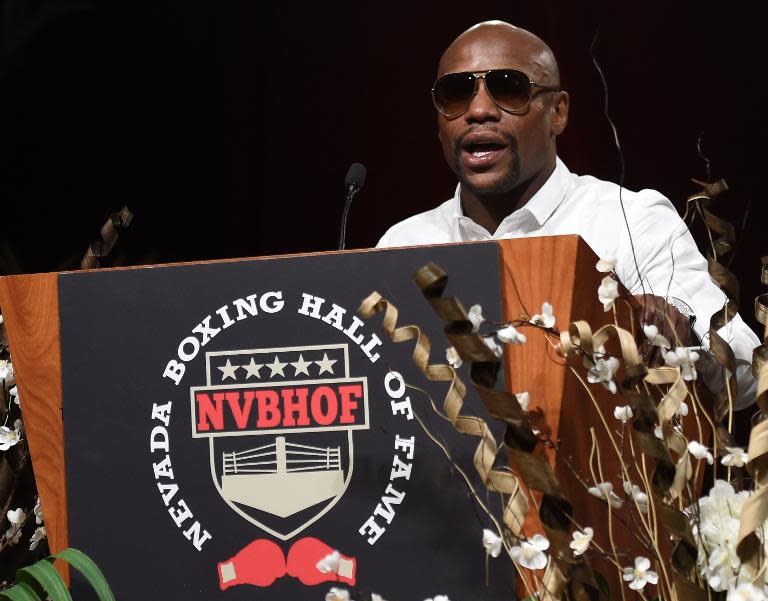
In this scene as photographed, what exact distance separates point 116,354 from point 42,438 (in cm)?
13

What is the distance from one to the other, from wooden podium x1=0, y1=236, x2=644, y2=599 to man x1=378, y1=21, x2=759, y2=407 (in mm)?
762

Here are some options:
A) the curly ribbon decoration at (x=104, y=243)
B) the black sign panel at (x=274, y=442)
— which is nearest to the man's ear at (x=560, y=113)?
the curly ribbon decoration at (x=104, y=243)

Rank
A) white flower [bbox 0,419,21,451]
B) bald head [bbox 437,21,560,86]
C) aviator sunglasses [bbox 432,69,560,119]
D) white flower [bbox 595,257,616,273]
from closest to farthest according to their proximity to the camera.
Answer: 1. white flower [bbox 595,257,616,273]
2. white flower [bbox 0,419,21,451]
3. aviator sunglasses [bbox 432,69,560,119]
4. bald head [bbox 437,21,560,86]

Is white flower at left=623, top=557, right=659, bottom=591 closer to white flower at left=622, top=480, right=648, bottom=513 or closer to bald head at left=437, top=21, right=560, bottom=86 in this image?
white flower at left=622, top=480, right=648, bottom=513

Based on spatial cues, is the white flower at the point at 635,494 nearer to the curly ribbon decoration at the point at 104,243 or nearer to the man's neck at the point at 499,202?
the curly ribbon decoration at the point at 104,243

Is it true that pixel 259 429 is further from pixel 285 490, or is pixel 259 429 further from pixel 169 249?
pixel 169 249

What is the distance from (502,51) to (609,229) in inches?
14.9

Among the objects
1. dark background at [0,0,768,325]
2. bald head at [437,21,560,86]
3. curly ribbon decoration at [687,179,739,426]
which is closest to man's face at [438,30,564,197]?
bald head at [437,21,560,86]

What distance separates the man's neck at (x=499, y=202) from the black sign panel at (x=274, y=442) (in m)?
1.05

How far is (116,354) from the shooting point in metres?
1.24

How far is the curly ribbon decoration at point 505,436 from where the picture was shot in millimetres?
805

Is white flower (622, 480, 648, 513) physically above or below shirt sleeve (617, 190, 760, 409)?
below

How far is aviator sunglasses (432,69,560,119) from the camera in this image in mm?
2039

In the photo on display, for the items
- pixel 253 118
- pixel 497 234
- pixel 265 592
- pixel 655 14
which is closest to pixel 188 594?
pixel 265 592
